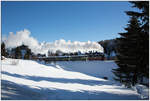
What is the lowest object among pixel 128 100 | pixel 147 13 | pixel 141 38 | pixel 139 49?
pixel 128 100

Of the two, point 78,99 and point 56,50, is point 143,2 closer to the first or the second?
point 78,99

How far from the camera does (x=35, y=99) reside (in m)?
4.30

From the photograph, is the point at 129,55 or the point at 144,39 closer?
the point at 144,39

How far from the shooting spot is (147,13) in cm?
571

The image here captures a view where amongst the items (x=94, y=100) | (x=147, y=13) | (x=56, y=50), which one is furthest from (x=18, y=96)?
(x=56, y=50)

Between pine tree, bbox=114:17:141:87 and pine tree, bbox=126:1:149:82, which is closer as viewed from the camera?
pine tree, bbox=126:1:149:82

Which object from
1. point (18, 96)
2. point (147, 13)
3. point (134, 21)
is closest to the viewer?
point (18, 96)

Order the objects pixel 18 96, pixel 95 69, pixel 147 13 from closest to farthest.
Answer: pixel 18 96 < pixel 147 13 < pixel 95 69

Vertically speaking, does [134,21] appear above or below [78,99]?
above

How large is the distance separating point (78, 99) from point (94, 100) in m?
0.63

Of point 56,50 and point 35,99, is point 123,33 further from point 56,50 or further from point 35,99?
point 56,50

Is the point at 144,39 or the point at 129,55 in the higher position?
the point at 144,39

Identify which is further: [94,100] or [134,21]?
[134,21]

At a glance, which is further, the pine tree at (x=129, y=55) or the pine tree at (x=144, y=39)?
the pine tree at (x=129, y=55)
